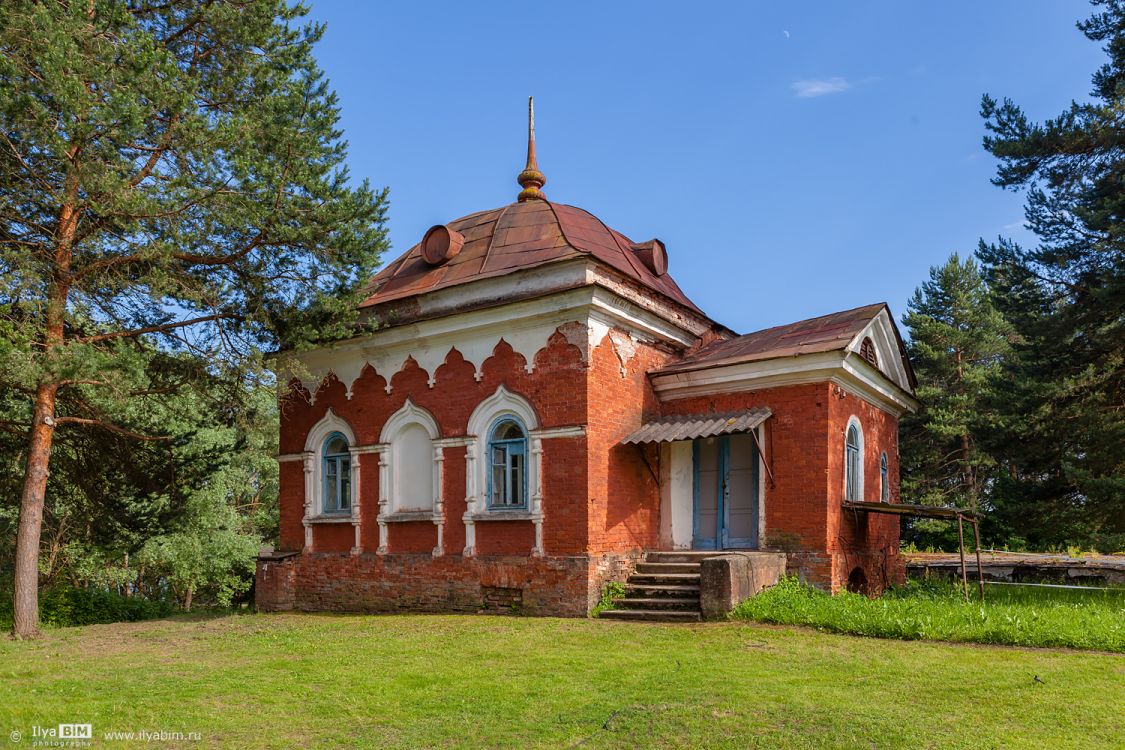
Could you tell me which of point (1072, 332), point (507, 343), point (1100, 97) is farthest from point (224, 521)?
point (1100, 97)

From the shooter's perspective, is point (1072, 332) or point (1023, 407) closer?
point (1072, 332)

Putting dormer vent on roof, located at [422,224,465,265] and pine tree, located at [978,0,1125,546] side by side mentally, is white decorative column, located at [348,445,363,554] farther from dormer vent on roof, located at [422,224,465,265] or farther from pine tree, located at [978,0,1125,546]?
pine tree, located at [978,0,1125,546]

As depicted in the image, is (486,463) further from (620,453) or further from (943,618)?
(943,618)

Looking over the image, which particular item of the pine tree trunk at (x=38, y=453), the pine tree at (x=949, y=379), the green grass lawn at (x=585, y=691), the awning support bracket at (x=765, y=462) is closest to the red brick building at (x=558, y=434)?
the awning support bracket at (x=765, y=462)

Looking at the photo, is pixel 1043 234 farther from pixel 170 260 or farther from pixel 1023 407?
pixel 170 260

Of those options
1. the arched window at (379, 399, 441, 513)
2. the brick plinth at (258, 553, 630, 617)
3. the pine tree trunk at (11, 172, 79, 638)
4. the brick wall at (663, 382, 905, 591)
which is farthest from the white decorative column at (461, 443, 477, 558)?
the pine tree trunk at (11, 172, 79, 638)

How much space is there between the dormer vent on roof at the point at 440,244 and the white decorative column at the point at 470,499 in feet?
11.5

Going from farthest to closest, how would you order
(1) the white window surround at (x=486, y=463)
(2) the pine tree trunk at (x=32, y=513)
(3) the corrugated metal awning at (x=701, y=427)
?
1. (1) the white window surround at (x=486, y=463)
2. (3) the corrugated metal awning at (x=701, y=427)
3. (2) the pine tree trunk at (x=32, y=513)

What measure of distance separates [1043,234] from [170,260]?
16.5m

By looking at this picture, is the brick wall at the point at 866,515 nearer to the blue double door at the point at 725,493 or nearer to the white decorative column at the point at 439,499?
the blue double door at the point at 725,493

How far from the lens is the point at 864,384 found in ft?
42.7

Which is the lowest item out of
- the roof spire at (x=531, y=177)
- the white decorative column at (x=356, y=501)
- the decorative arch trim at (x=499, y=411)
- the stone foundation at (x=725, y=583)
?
the stone foundation at (x=725, y=583)

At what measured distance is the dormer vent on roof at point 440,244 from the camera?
14.3 m

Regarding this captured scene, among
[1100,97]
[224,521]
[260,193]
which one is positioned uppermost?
[1100,97]
